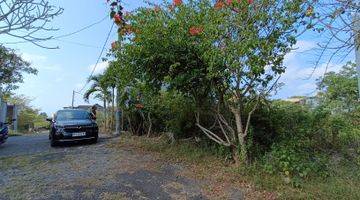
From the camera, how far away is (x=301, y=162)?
343 inches

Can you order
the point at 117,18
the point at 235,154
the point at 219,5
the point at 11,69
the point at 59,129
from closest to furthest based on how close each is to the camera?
the point at 117,18 < the point at 219,5 < the point at 235,154 < the point at 59,129 < the point at 11,69

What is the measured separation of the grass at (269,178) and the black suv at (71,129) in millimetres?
4540

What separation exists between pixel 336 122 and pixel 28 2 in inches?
328

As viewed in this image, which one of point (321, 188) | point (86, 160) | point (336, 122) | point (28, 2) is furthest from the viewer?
point (86, 160)

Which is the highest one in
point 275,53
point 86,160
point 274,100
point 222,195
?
point 275,53

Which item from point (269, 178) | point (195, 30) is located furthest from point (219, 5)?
point (269, 178)

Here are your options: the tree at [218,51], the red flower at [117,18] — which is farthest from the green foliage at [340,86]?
the red flower at [117,18]

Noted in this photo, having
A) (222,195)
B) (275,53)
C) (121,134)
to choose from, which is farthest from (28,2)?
(121,134)

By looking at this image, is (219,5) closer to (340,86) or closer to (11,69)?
(340,86)

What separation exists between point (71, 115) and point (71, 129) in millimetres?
1410

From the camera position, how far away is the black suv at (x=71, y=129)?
1478 cm

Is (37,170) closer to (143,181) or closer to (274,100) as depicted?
(143,181)

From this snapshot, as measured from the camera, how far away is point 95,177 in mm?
9219

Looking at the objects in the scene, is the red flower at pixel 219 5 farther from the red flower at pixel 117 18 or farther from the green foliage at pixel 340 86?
the green foliage at pixel 340 86
